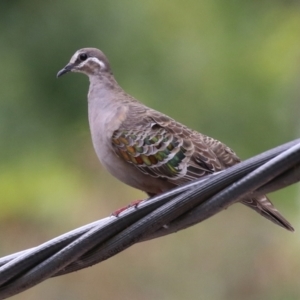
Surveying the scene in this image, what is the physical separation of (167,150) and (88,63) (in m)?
0.89

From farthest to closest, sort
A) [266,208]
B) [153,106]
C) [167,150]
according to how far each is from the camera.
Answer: [153,106] → [167,150] → [266,208]

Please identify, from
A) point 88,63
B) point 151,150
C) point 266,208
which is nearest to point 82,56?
point 88,63

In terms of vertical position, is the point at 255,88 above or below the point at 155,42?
below

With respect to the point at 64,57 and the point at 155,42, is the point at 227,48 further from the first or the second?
the point at 64,57

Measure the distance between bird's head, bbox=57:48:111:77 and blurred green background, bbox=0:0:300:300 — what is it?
0.84 m

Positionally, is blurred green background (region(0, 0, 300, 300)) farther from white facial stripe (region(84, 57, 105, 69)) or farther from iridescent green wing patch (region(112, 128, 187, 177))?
iridescent green wing patch (region(112, 128, 187, 177))

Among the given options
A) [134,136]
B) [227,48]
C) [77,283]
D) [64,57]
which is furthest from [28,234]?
[227,48]

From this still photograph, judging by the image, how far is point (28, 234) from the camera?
4.35 meters

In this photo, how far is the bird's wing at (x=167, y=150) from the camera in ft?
9.87

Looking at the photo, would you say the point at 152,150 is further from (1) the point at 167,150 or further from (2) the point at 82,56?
(2) the point at 82,56

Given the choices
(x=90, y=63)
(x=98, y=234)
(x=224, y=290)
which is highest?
(x=90, y=63)

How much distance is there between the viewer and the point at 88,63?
375 cm

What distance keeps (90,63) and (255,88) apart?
1.33m

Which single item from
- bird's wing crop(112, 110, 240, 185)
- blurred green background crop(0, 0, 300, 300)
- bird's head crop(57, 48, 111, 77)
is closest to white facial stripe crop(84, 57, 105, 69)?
bird's head crop(57, 48, 111, 77)
